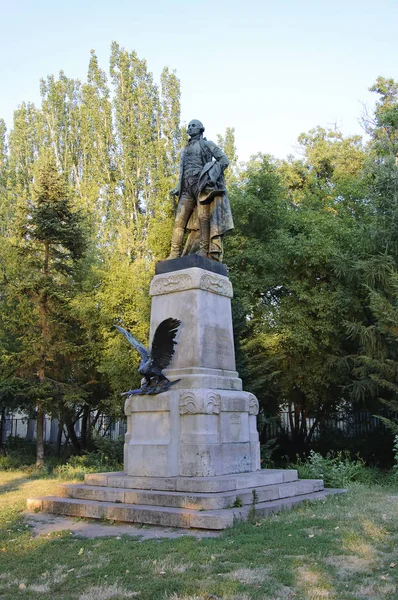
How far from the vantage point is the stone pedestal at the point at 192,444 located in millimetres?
7488

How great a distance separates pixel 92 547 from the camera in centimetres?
609

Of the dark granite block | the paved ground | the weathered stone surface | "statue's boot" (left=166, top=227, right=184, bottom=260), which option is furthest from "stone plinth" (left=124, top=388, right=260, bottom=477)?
"statue's boot" (left=166, top=227, right=184, bottom=260)

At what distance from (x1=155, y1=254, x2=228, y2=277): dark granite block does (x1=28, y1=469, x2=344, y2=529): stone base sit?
136 inches

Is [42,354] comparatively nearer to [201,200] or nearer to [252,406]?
[201,200]

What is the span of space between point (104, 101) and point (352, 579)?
99.8ft

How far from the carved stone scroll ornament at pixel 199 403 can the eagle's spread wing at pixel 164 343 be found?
0.65m

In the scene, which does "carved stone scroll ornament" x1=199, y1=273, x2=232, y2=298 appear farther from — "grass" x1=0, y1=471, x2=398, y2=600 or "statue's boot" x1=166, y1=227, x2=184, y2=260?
"grass" x1=0, y1=471, x2=398, y2=600

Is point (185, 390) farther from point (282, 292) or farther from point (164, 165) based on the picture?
point (164, 165)

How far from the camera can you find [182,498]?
734 cm

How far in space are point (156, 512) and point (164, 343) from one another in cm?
266

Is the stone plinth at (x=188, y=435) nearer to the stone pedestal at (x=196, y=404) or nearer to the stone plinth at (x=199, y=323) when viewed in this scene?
the stone pedestal at (x=196, y=404)

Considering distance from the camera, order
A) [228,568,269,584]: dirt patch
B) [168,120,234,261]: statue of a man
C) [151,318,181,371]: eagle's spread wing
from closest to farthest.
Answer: [228,568,269,584]: dirt patch, [151,318,181,371]: eagle's spread wing, [168,120,234,261]: statue of a man

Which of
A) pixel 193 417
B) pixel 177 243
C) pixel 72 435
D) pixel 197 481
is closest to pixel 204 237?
pixel 177 243

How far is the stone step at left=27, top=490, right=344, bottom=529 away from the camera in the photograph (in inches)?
265
